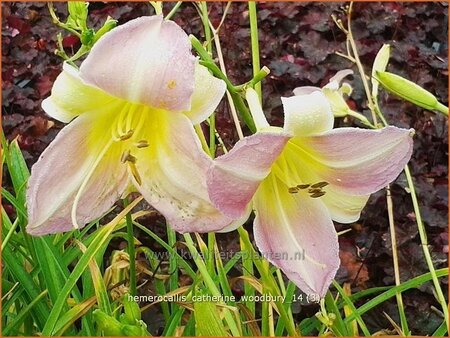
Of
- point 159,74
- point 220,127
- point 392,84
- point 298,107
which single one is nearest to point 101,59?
point 159,74

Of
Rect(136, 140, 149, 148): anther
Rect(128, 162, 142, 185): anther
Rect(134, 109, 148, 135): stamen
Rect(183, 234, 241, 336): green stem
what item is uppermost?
Rect(134, 109, 148, 135): stamen

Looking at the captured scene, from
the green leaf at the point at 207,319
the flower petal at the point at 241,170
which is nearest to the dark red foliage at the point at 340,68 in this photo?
the green leaf at the point at 207,319

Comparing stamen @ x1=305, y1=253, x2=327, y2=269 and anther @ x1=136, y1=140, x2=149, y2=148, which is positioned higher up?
anther @ x1=136, y1=140, x2=149, y2=148

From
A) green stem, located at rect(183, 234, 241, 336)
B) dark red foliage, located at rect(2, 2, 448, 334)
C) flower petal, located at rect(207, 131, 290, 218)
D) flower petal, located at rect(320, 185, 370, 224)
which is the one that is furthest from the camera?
dark red foliage, located at rect(2, 2, 448, 334)

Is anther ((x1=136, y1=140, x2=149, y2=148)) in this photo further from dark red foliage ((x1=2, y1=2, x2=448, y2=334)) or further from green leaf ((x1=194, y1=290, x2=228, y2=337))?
dark red foliage ((x1=2, y1=2, x2=448, y2=334))

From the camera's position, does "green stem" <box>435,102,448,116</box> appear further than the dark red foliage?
No

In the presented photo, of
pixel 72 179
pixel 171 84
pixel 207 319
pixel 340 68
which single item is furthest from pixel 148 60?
pixel 340 68

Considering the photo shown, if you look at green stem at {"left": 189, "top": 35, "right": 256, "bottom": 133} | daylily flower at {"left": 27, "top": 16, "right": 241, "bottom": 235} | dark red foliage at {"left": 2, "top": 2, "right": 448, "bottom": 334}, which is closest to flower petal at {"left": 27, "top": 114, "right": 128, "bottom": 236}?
daylily flower at {"left": 27, "top": 16, "right": 241, "bottom": 235}

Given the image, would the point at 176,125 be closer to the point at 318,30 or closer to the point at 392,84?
the point at 392,84
